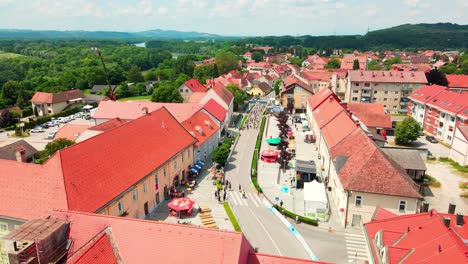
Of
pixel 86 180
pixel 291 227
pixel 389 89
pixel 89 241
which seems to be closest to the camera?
pixel 89 241

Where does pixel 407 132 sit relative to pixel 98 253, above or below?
below

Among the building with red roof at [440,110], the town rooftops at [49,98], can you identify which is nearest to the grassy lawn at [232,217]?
the building with red roof at [440,110]

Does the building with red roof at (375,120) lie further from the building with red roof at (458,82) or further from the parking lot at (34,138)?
the parking lot at (34,138)

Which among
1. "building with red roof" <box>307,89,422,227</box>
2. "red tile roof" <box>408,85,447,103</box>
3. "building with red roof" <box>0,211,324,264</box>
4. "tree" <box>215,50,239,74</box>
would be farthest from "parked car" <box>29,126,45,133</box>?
"red tile roof" <box>408,85,447,103</box>

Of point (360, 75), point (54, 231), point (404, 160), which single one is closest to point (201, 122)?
point (404, 160)

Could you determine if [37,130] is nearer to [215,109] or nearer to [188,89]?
[188,89]

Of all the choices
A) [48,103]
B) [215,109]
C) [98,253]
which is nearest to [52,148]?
[98,253]

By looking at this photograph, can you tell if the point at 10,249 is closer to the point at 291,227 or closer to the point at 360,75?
the point at 291,227
